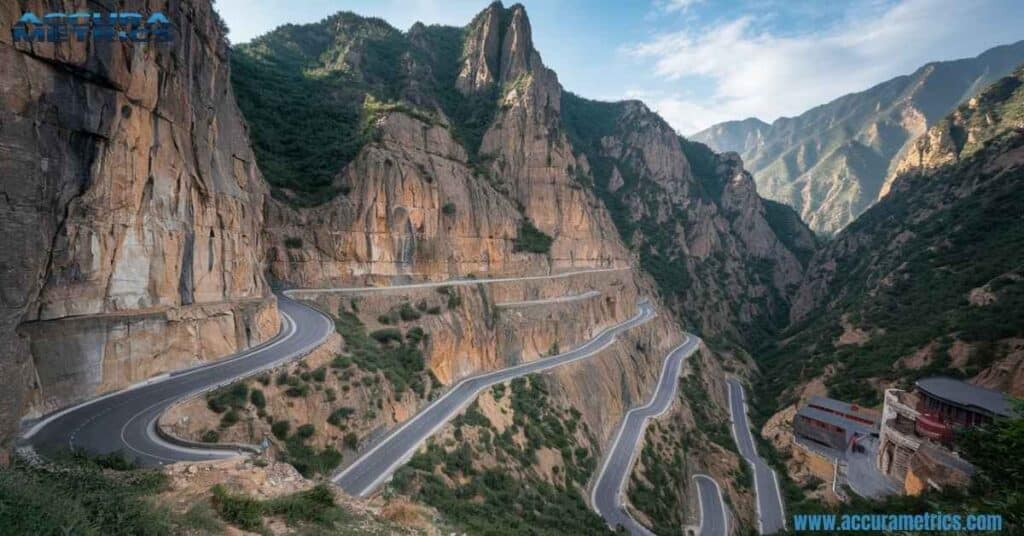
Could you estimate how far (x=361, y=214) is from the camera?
37.2m

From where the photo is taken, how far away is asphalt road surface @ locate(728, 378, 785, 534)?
30703 mm

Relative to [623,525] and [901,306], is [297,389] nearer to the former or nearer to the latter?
[623,525]

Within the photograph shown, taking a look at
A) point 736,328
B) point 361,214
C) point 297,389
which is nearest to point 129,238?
point 297,389

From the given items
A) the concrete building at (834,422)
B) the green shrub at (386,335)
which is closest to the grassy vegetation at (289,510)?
the green shrub at (386,335)

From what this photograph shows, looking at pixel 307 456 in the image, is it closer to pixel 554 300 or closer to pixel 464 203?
pixel 464 203

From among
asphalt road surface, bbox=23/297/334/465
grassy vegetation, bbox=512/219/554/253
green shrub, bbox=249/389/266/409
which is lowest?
green shrub, bbox=249/389/266/409

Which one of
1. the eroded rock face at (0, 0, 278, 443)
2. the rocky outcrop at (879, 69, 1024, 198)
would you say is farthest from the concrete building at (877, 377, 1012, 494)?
the rocky outcrop at (879, 69, 1024, 198)

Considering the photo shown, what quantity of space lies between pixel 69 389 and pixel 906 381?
167 ft

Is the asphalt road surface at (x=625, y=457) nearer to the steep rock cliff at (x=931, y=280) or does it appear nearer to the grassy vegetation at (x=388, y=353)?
the steep rock cliff at (x=931, y=280)

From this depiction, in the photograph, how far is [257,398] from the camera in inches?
695

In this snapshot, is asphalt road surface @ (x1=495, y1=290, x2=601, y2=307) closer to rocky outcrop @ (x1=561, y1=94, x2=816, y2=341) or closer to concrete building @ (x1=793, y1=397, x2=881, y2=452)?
concrete building @ (x1=793, y1=397, x2=881, y2=452)

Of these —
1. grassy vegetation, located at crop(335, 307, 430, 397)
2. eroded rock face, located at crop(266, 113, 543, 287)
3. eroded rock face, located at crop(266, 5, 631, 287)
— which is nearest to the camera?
grassy vegetation, located at crop(335, 307, 430, 397)

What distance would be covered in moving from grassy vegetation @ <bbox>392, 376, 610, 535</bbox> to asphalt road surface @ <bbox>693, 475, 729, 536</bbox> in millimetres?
8701

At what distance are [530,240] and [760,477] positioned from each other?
33817 mm
